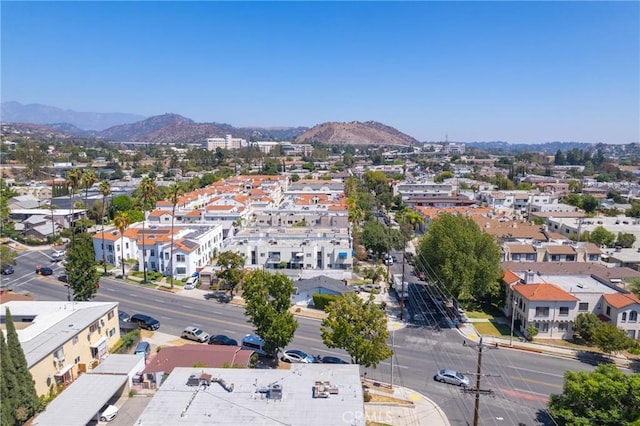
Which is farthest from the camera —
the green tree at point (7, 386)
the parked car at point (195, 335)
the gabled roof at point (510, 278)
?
the gabled roof at point (510, 278)

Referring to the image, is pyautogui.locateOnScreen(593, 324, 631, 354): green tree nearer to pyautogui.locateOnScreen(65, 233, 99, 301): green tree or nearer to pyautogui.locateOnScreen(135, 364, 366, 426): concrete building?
pyautogui.locateOnScreen(135, 364, 366, 426): concrete building

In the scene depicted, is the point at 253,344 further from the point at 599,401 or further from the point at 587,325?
the point at 587,325

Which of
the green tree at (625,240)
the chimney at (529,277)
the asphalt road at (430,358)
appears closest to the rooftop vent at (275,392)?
the asphalt road at (430,358)

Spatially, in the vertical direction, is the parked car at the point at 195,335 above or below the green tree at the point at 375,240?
below

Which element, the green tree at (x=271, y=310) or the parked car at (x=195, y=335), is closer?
the green tree at (x=271, y=310)

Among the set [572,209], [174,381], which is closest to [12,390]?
[174,381]

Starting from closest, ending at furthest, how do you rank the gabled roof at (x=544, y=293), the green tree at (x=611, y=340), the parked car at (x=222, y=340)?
the green tree at (x=611, y=340) → the parked car at (x=222, y=340) → the gabled roof at (x=544, y=293)

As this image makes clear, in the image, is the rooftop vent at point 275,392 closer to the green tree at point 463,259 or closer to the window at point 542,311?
the green tree at point 463,259
